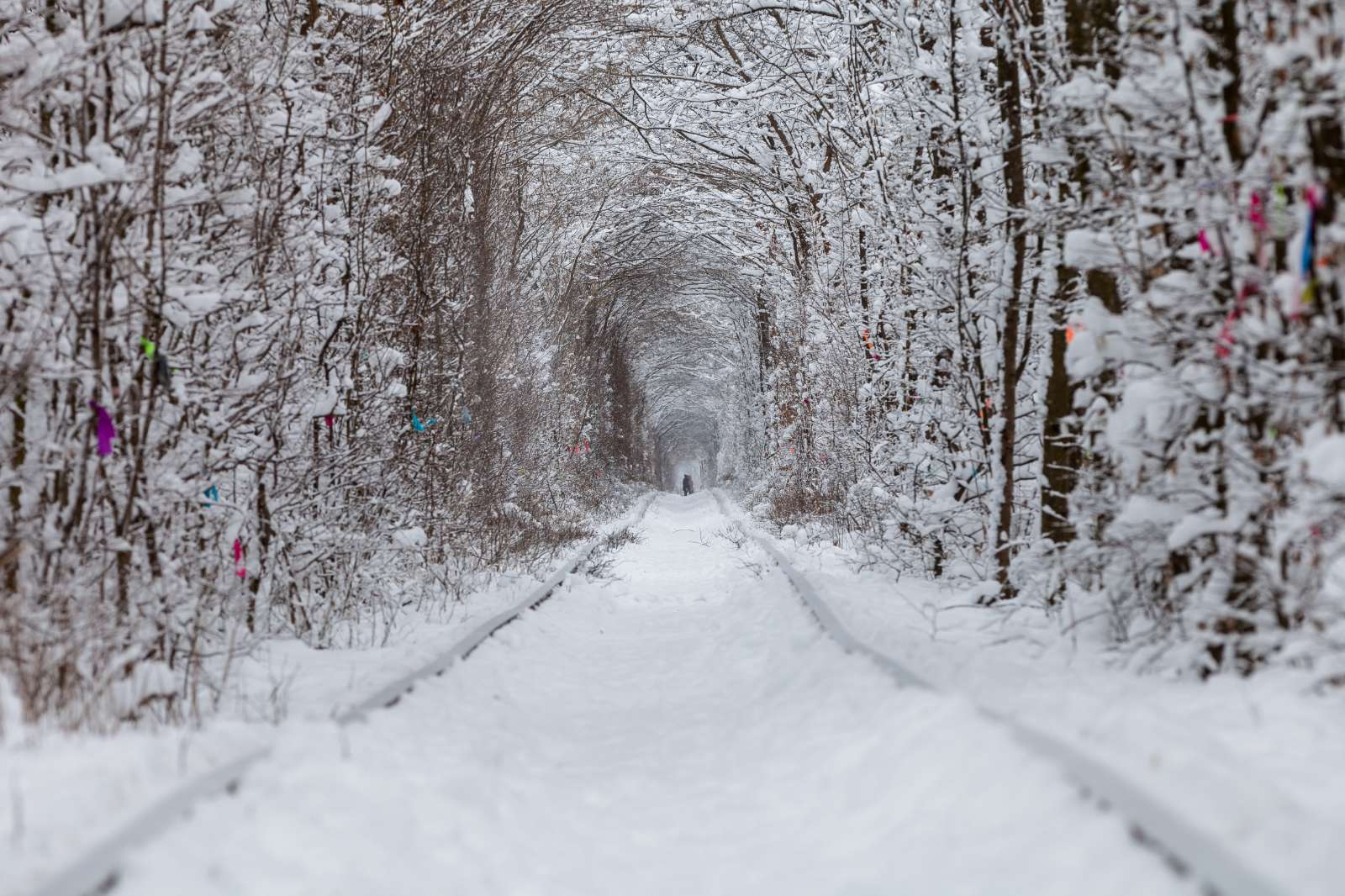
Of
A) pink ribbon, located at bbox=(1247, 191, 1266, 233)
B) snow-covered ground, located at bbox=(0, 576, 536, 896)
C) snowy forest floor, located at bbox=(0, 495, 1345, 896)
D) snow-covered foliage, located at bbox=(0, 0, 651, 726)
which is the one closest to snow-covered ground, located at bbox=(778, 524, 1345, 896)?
snowy forest floor, located at bbox=(0, 495, 1345, 896)

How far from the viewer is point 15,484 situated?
17.6 ft

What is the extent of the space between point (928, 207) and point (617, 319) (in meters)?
28.7

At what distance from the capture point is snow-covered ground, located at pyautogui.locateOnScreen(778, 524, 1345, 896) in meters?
→ 2.39

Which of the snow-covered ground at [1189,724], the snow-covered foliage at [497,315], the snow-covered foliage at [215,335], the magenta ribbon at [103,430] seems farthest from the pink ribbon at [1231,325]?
the magenta ribbon at [103,430]

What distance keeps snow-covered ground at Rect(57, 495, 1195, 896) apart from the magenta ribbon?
186 cm

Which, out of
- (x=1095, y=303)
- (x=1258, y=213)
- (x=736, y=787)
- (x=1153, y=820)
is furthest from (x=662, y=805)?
(x=1258, y=213)

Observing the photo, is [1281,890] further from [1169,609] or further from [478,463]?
[478,463]

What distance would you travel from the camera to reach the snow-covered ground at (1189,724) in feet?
7.84

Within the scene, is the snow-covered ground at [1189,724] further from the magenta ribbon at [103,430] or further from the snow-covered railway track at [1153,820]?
the magenta ribbon at [103,430]

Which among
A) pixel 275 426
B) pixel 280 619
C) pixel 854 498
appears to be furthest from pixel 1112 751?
pixel 854 498

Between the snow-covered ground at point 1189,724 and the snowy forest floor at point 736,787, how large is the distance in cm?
1

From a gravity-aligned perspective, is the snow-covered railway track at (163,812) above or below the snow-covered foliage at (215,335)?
below

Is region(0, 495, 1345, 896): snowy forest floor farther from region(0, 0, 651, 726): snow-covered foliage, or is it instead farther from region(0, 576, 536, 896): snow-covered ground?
region(0, 0, 651, 726): snow-covered foliage

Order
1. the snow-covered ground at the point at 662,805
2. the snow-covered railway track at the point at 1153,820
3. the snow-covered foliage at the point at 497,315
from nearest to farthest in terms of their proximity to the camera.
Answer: the snow-covered railway track at the point at 1153,820, the snow-covered ground at the point at 662,805, the snow-covered foliage at the point at 497,315
